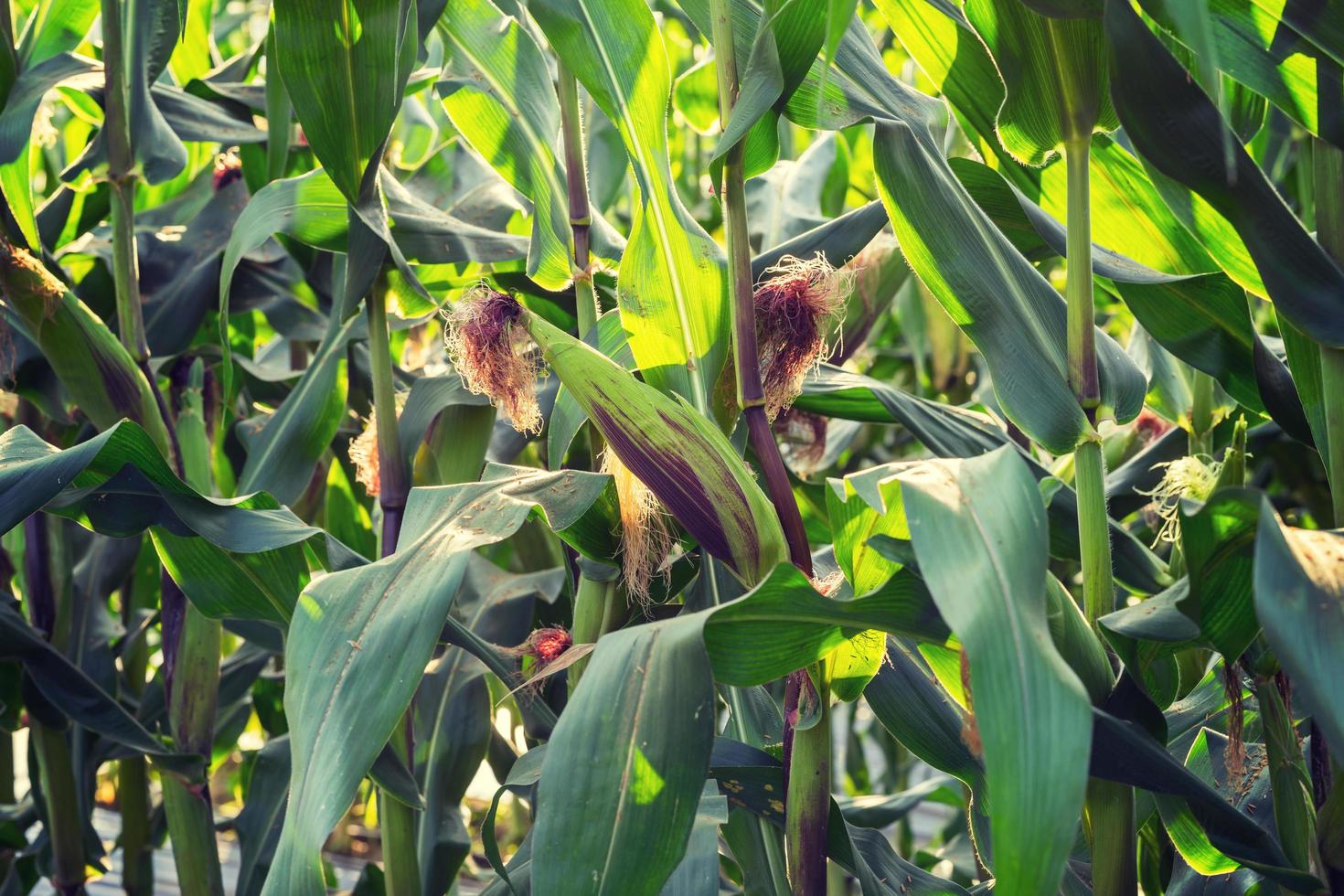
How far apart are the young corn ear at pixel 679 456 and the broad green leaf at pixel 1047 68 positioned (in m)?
0.31

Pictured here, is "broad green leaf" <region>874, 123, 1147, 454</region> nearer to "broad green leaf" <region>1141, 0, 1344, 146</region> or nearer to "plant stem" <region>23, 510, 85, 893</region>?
"broad green leaf" <region>1141, 0, 1344, 146</region>

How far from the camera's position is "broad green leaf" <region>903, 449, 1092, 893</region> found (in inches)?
17.4

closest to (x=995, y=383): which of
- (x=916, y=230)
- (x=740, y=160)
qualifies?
(x=916, y=230)

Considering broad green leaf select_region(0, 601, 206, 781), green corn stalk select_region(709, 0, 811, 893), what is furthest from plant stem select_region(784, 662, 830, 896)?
broad green leaf select_region(0, 601, 206, 781)

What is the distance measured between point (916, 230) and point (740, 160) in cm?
14

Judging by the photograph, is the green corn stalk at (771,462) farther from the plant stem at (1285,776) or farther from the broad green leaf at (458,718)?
the broad green leaf at (458,718)

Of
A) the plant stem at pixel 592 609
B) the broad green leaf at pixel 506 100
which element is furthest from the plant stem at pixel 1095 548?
the broad green leaf at pixel 506 100

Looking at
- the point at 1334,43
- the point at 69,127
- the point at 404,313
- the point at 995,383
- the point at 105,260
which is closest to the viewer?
the point at 1334,43

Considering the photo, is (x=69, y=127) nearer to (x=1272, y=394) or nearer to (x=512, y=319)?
(x=512, y=319)

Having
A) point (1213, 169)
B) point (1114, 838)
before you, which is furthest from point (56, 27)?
point (1114, 838)

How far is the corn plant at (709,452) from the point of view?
1.85ft

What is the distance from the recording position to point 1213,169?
63cm

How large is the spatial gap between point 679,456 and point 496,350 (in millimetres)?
237

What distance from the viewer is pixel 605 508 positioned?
2.67 ft
